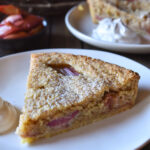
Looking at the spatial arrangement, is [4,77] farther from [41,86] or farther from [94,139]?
[94,139]

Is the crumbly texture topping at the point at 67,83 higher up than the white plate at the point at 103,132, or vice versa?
the crumbly texture topping at the point at 67,83

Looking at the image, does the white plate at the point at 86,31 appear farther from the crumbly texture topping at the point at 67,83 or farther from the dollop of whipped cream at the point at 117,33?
the crumbly texture topping at the point at 67,83

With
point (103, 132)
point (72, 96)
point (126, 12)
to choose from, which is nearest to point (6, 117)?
point (72, 96)

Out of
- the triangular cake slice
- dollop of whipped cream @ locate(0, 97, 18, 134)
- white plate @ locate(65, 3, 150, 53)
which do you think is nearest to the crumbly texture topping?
the triangular cake slice

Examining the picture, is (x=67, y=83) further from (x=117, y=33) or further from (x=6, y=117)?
(x=117, y=33)

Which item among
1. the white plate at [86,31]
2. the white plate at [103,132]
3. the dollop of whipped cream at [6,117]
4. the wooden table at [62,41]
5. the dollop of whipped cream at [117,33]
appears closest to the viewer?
the white plate at [103,132]

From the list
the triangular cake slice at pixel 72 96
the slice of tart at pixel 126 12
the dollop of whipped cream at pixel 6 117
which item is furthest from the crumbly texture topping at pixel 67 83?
the slice of tart at pixel 126 12

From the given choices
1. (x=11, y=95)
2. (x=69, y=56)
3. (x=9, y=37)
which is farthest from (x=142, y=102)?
(x=9, y=37)
